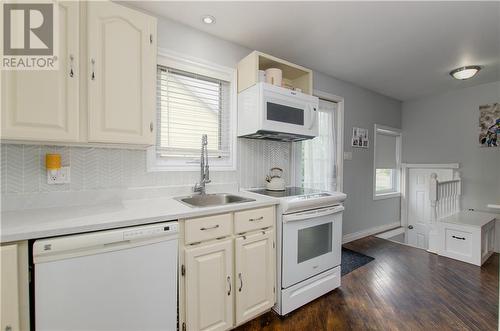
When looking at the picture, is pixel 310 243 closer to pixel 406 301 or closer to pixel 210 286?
pixel 210 286

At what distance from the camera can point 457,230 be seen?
2770 millimetres

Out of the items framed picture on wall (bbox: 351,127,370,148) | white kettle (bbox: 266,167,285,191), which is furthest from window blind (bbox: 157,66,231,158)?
framed picture on wall (bbox: 351,127,370,148)

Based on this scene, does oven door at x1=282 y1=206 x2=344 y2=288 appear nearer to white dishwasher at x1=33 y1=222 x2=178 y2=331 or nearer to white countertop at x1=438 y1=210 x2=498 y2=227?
white dishwasher at x1=33 y1=222 x2=178 y2=331

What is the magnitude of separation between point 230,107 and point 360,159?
2.41 meters

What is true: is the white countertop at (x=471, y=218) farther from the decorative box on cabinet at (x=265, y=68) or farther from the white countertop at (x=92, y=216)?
the white countertop at (x=92, y=216)

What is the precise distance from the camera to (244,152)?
2.28m

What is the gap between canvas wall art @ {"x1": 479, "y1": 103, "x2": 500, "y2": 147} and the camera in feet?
Result: 10.5

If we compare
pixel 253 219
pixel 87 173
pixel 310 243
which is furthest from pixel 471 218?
pixel 87 173

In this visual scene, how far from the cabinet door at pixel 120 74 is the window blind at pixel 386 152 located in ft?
12.2

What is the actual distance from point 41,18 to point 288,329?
248 cm

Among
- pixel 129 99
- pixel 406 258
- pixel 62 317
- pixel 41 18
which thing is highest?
pixel 41 18

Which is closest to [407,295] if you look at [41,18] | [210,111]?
[210,111]

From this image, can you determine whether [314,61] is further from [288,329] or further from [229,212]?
[288,329]

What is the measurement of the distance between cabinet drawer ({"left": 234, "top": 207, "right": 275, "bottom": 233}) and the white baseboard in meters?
2.08
